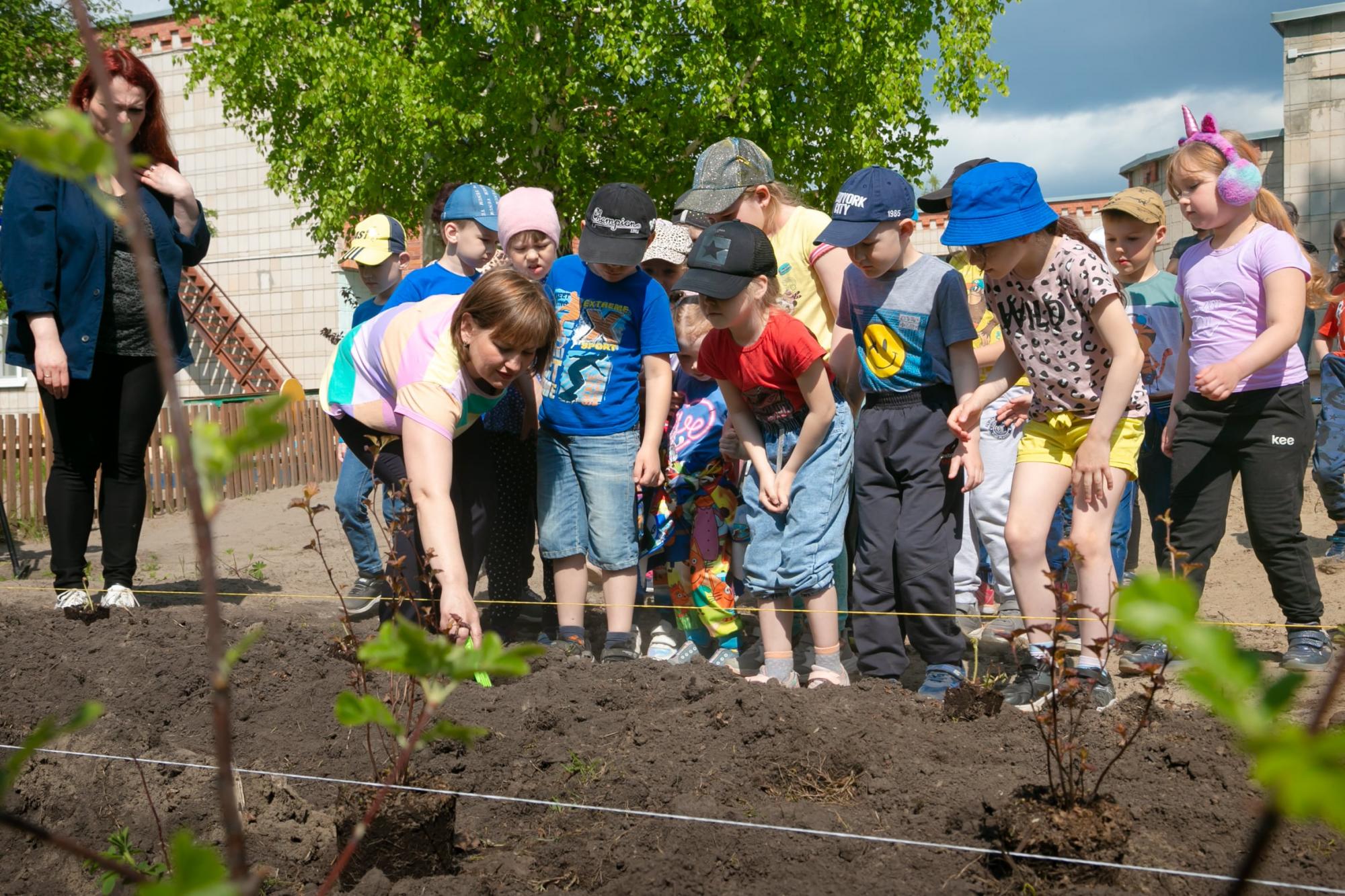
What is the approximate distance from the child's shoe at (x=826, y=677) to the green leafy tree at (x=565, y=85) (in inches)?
332

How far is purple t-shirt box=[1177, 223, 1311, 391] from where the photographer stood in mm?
3971

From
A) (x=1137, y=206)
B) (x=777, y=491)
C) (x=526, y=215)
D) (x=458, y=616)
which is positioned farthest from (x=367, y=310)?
(x=1137, y=206)

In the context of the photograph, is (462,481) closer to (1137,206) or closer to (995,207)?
(995,207)

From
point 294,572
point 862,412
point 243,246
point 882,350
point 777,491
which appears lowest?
point 294,572

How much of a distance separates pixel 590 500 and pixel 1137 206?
2534mm

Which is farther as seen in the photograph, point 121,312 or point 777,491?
point 121,312

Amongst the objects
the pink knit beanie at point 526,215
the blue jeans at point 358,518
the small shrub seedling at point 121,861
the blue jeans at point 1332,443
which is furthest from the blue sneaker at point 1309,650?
the blue jeans at point 358,518

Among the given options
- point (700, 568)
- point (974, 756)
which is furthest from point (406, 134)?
point (974, 756)

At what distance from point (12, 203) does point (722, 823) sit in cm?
347

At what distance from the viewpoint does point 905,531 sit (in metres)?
3.88

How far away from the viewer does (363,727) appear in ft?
11.0

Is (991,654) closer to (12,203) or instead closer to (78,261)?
(78,261)

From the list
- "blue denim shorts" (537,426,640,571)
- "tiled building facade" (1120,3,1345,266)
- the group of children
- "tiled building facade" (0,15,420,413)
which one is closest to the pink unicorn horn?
the group of children

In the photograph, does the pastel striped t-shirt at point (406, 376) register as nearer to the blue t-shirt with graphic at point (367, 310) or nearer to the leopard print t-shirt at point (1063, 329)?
the blue t-shirt with graphic at point (367, 310)
